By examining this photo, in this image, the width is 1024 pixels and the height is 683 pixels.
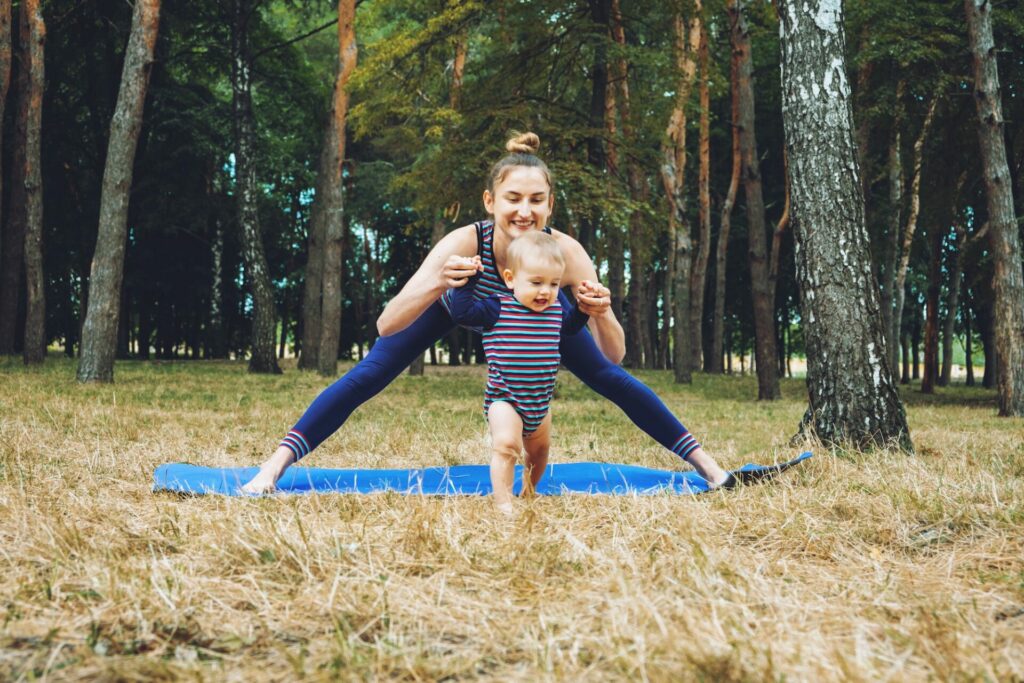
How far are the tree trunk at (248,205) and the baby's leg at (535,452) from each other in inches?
580

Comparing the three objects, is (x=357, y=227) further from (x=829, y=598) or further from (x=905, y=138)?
(x=829, y=598)

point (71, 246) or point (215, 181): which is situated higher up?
point (215, 181)

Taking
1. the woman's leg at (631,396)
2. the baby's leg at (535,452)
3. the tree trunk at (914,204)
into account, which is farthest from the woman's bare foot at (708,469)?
the tree trunk at (914,204)

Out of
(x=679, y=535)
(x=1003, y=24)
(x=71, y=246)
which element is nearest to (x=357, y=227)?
(x=71, y=246)

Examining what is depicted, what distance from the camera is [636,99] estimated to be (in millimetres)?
13570

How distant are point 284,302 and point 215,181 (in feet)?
24.9

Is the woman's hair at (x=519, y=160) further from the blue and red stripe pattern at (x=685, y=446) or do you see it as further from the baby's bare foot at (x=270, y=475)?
the baby's bare foot at (x=270, y=475)

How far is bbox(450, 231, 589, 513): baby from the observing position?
3816 mm

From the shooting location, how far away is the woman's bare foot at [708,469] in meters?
4.31

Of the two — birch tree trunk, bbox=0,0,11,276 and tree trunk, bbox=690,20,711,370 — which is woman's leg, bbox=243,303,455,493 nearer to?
birch tree trunk, bbox=0,0,11,276

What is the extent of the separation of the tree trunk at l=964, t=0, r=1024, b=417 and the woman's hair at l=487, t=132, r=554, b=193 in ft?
26.0

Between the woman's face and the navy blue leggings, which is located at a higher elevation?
the woman's face

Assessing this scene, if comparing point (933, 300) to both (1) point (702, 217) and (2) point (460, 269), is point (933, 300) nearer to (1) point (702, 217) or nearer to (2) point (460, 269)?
(1) point (702, 217)

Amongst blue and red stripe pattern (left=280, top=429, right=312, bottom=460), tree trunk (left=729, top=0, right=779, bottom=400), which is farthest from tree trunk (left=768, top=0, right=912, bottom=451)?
tree trunk (left=729, top=0, right=779, bottom=400)
